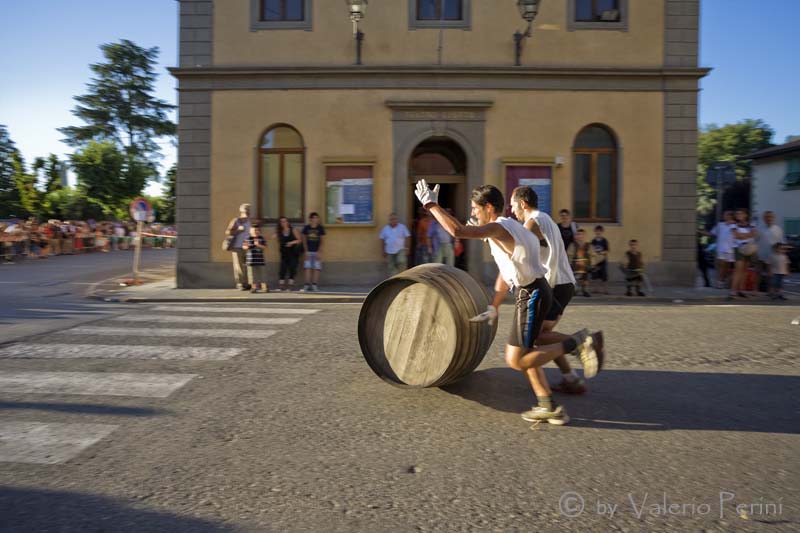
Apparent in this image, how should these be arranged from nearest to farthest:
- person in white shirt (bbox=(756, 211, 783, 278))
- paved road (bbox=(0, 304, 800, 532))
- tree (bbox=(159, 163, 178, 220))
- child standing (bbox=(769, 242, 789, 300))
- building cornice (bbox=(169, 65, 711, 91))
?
1. paved road (bbox=(0, 304, 800, 532))
2. child standing (bbox=(769, 242, 789, 300))
3. person in white shirt (bbox=(756, 211, 783, 278))
4. building cornice (bbox=(169, 65, 711, 91))
5. tree (bbox=(159, 163, 178, 220))

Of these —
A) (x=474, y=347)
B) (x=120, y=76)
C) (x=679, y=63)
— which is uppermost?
(x=120, y=76)

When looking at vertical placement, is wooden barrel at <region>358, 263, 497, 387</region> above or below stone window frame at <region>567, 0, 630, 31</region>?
below

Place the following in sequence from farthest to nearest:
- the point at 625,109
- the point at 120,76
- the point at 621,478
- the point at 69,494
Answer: the point at 120,76 < the point at 625,109 < the point at 621,478 < the point at 69,494

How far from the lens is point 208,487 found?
3592 millimetres

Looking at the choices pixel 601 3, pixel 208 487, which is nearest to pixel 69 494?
pixel 208 487

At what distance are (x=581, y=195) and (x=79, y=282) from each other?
1338cm

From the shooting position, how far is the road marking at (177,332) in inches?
322

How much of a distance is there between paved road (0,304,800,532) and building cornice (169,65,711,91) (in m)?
10.1

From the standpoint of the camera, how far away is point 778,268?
13391 millimetres

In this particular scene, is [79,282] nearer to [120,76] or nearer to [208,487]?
[208,487]

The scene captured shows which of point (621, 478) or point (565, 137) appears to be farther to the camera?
point (565, 137)

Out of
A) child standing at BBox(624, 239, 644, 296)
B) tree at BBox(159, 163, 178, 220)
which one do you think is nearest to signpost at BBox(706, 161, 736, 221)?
child standing at BBox(624, 239, 644, 296)

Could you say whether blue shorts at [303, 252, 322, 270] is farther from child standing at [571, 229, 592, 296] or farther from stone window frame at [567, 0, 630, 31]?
stone window frame at [567, 0, 630, 31]

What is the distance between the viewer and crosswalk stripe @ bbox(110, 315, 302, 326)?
9453mm
